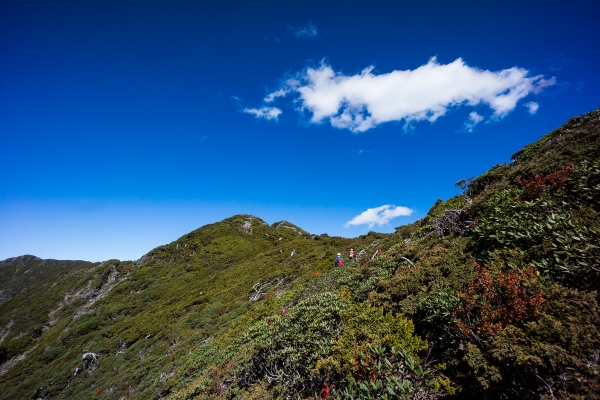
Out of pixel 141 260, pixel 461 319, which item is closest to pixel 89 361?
pixel 141 260

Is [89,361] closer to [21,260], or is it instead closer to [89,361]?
[89,361]

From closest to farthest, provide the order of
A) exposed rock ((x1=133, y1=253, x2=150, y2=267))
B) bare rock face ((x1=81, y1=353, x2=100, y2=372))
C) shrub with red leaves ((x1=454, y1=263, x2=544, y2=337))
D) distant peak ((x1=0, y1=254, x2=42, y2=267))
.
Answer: shrub with red leaves ((x1=454, y1=263, x2=544, y2=337))
bare rock face ((x1=81, y1=353, x2=100, y2=372))
exposed rock ((x1=133, y1=253, x2=150, y2=267))
distant peak ((x1=0, y1=254, x2=42, y2=267))

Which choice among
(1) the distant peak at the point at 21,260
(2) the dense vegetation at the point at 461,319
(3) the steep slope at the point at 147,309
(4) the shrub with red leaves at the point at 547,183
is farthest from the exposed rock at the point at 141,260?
(1) the distant peak at the point at 21,260

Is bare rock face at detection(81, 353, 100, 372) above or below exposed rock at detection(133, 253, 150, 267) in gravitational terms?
below

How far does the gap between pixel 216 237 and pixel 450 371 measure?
6113cm

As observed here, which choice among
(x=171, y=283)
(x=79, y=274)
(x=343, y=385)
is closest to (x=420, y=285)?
(x=343, y=385)

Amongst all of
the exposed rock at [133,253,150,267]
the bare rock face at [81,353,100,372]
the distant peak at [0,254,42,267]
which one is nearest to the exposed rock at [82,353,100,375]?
the bare rock face at [81,353,100,372]

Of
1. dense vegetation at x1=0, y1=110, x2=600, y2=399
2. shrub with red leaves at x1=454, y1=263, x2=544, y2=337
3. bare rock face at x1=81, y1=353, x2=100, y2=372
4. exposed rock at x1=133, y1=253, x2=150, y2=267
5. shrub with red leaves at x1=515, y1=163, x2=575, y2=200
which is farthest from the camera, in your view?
exposed rock at x1=133, y1=253, x2=150, y2=267

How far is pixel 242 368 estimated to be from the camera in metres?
10.1

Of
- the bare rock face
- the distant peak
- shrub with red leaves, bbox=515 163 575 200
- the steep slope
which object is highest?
the distant peak

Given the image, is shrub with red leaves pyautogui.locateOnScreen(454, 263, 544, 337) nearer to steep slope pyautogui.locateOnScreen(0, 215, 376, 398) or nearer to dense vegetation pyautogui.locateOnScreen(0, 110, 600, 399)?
dense vegetation pyautogui.locateOnScreen(0, 110, 600, 399)

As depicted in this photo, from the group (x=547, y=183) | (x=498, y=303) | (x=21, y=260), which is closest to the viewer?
(x=498, y=303)

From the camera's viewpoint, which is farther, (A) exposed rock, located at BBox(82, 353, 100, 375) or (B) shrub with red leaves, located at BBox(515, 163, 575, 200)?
(A) exposed rock, located at BBox(82, 353, 100, 375)

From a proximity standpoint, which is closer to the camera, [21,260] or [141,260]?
[141,260]
